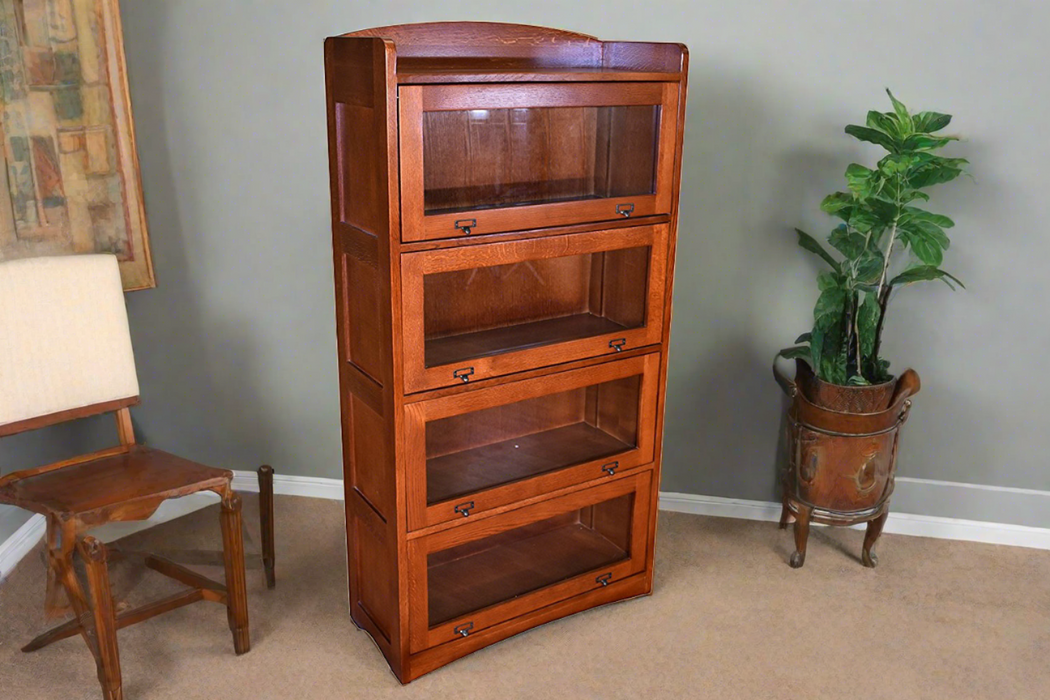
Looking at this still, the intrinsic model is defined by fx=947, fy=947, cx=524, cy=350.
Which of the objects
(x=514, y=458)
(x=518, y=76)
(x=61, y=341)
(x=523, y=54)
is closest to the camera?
(x=518, y=76)

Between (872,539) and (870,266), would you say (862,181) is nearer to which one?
(870,266)

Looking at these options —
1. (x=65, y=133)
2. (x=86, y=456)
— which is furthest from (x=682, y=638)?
(x=65, y=133)

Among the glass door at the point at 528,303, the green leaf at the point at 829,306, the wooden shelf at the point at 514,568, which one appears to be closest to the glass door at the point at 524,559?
the wooden shelf at the point at 514,568

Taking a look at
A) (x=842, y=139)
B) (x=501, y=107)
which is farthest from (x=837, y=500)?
(x=501, y=107)

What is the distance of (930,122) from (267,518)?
2.12 m

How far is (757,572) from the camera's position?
290 cm

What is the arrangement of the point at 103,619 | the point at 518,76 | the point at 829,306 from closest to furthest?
1. the point at 518,76
2. the point at 103,619
3. the point at 829,306

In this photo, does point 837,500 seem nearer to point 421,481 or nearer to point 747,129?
point 747,129

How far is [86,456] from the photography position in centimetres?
254

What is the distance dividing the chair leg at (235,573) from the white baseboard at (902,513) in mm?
668

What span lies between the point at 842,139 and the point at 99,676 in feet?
8.07

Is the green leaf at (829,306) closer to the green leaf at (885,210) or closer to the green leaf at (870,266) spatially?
the green leaf at (870,266)

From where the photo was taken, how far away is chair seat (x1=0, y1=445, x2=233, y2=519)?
7.42 feet

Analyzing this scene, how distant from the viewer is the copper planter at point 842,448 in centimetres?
274
